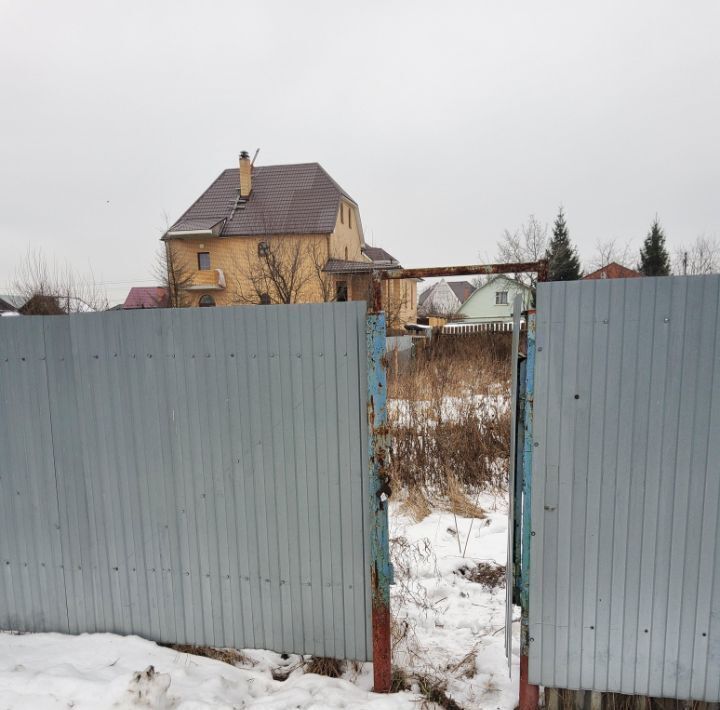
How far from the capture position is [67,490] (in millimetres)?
2557

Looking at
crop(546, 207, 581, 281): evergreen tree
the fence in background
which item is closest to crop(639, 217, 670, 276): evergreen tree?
crop(546, 207, 581, 281): evergreen tree

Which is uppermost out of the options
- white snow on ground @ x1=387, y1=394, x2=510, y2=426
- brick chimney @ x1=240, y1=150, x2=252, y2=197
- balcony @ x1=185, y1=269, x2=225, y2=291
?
brick chimney @ x1=240, y1=150, x2=252, y2=197

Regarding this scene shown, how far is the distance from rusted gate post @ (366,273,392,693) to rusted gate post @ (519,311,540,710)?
2.06ft

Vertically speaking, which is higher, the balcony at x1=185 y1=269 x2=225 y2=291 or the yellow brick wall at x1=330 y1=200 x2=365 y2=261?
the yellow brick wall at x1=330 y1=200 x2=365 y2=261

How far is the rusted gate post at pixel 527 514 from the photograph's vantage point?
193 centimetres

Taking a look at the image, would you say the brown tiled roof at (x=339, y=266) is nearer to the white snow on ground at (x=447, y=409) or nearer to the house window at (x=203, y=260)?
the house window at (x=203, y=260)

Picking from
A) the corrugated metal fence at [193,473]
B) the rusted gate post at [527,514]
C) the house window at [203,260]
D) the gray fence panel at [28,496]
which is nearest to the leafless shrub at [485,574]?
Answer: the rusted gate post at [527,514]

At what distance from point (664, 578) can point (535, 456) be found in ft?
2.49

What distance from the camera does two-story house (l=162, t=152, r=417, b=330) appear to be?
63.6ft

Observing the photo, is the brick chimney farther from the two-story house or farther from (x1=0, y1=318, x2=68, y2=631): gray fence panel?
(x1=0, y1=318, x2=68, y2=631): gray fence panel

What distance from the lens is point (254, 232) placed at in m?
20.8

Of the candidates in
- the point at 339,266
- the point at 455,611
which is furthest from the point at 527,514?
the point at 339,266

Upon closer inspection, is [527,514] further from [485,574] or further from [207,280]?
[207,280]

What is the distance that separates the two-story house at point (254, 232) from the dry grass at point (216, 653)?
16.2m
